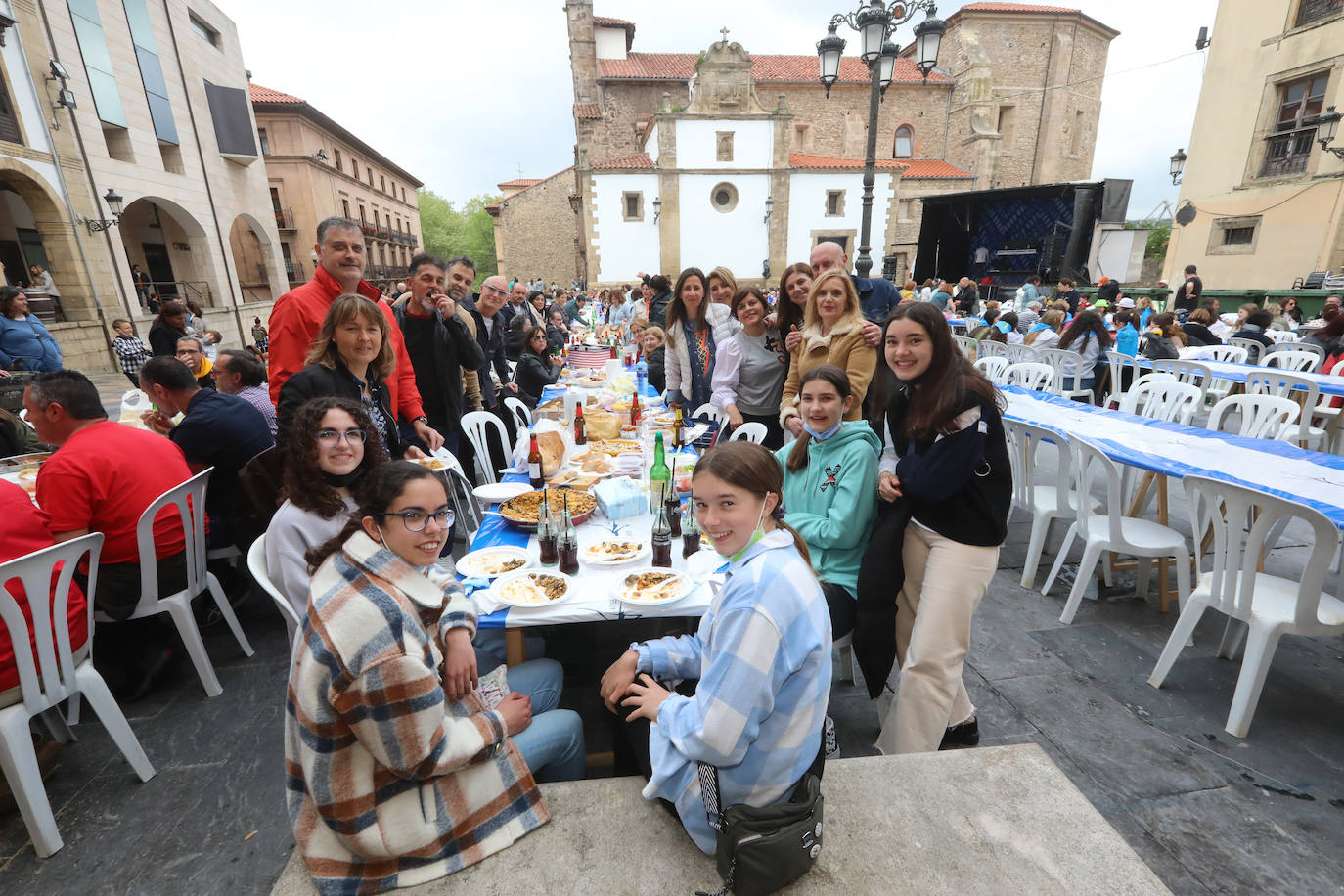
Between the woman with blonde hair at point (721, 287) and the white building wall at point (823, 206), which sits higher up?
the white building wall at point (823, 206)

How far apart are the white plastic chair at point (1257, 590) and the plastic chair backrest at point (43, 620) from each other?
455 cm

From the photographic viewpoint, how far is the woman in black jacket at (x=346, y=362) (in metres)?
→ 2.61

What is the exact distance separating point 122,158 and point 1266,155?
1061 inches

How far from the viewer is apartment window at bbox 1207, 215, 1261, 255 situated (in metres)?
13.8

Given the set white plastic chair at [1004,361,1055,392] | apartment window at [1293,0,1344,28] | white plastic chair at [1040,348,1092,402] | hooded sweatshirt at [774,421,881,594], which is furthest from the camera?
apartment window at [1293,0,1344,28]

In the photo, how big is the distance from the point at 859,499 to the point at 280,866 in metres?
2.51

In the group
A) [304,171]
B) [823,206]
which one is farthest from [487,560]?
[304,171]

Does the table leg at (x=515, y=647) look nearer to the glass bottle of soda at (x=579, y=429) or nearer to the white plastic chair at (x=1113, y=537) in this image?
the glass bottle of soda at (x=579, y=429)

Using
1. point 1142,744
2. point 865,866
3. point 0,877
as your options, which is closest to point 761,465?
point 865,866

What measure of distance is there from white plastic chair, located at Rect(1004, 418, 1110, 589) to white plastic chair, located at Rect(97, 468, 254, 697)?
4.51m

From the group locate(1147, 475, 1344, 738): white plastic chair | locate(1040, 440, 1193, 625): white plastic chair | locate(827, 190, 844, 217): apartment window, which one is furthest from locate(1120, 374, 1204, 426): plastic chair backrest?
locate(827, 190, 844, 217): apartment window

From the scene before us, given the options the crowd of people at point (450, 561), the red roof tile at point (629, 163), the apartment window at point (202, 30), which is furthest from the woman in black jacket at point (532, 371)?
the red roof tile at point (629, 163)

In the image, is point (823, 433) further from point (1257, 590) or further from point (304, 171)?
point (304, 171)

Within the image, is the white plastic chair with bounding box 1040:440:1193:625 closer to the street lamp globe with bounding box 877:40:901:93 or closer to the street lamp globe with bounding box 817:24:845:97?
the street lamp globe with bounding box 877:40:901:93
